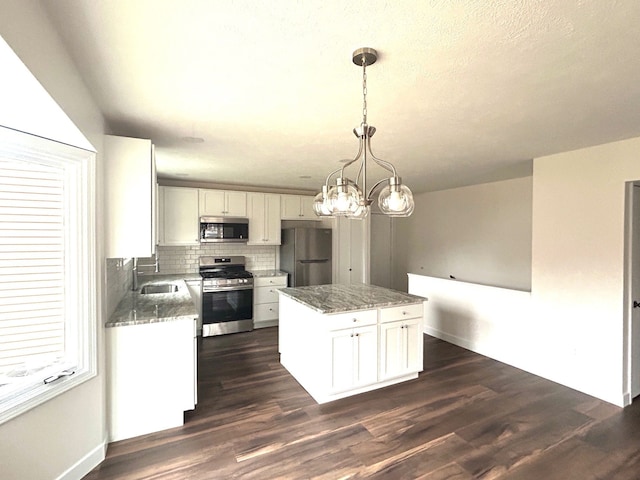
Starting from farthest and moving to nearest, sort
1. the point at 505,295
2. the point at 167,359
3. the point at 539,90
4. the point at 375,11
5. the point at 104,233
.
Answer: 1. the point at 505,295
2. the point at 167,359
3. the point at 104,233
4. the point at 539,90
5. the point at 375,11

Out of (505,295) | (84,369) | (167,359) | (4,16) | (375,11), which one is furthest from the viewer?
(505,295)

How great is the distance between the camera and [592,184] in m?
2.86

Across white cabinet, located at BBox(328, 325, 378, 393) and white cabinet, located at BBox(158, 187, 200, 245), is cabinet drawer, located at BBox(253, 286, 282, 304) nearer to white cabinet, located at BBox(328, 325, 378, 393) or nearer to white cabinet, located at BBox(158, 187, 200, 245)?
white cabinet, located at BBox(158, 187, 200, 245)

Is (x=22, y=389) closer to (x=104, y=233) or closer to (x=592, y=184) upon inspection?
(x=104, y=233)

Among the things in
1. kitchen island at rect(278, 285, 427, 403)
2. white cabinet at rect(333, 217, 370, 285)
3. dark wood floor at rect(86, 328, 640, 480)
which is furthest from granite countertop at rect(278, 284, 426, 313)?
white cabinet at rect(333, 217, 370, 285)

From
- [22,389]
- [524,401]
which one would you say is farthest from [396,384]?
[22,389]

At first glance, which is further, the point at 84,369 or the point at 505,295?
the point at 505,295

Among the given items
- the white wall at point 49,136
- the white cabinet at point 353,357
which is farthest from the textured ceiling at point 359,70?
the white cabinet at point 353,357

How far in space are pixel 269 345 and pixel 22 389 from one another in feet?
9.27

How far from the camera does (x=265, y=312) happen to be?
4.98 metres

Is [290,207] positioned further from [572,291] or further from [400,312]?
[572,291]

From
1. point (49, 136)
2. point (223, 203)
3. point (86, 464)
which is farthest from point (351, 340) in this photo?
point (223, 203)

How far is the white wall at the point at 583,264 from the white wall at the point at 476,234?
4.24 ft

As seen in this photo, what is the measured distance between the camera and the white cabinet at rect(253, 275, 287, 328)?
494 cm
